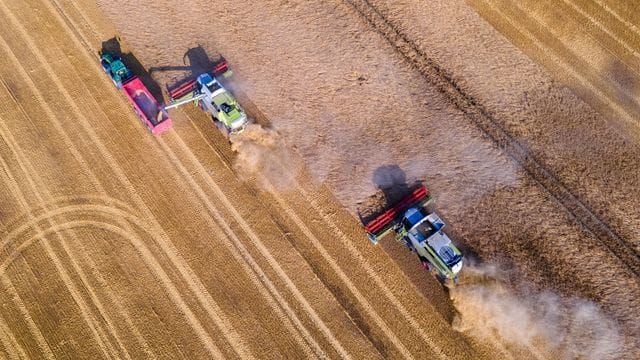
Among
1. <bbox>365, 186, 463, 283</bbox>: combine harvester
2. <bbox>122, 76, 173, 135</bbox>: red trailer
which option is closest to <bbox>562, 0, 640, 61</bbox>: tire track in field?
<bbox>365, 186, 463, 283</bbox>: combine harvester

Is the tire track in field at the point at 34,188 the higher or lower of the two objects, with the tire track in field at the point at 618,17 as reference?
higher

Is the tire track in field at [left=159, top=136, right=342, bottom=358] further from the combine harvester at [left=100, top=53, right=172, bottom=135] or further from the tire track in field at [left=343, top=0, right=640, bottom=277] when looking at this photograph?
the tire track in field at [left=343, top=0, right=640, bottom=277]

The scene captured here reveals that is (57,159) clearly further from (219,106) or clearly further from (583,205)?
(583,205)

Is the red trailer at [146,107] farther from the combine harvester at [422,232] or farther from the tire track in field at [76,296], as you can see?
the combine harvester at [422,232]

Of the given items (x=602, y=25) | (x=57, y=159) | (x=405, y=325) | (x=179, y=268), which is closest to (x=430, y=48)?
(x=602, y=25)

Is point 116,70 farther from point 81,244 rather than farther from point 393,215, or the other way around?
point 393,215

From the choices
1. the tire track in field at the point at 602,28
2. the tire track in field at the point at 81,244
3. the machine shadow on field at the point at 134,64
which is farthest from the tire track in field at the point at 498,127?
the tire track in field at the point at 81,244
